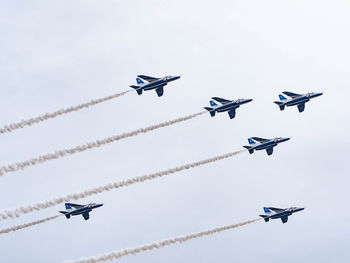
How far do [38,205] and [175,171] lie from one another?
71.4 feet

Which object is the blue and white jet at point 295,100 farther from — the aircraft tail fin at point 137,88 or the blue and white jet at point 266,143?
the aircraft tail fin at point 137,88

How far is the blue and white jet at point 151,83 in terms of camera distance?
144m

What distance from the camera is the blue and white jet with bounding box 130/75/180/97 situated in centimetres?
14362

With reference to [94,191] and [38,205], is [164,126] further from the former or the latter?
[38,205]

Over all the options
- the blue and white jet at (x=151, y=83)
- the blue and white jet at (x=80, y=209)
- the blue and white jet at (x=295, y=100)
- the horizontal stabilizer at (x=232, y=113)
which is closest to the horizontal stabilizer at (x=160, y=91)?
the blue and white jet at (x=151, y=83)

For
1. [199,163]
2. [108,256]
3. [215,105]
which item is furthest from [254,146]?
[108,256]

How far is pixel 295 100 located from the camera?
6132 inches

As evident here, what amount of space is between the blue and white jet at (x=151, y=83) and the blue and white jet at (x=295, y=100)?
68.8 feet

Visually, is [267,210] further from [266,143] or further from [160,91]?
[160,91]

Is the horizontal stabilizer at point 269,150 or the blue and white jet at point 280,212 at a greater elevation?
the horizontal stabilizer at point 269,150

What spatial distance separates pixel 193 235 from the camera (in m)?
130

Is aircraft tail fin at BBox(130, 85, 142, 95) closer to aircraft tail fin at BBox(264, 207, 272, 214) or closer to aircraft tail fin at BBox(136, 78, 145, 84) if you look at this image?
aircraft tail fin at BBox(136, 78, 145, 84)

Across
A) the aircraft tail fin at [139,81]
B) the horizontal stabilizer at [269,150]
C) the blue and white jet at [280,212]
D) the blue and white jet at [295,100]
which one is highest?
the aircraft tail fin at [139,81]

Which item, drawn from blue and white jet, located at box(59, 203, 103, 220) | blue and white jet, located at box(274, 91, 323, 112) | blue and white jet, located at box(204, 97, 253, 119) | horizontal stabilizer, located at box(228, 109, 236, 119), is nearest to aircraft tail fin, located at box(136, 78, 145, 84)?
blue and white jet, located at box(204, 97, 253, 119)
